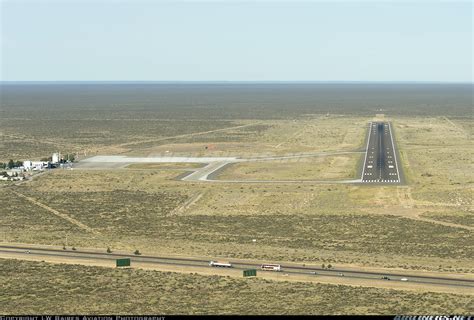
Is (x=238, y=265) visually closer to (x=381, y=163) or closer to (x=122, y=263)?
(x=122, y=263)

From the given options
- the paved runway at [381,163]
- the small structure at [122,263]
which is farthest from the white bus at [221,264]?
the paved runway at [381,163]

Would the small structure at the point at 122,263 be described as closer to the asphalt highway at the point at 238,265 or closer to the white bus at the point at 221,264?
the asphalt highway at the point at 238,265

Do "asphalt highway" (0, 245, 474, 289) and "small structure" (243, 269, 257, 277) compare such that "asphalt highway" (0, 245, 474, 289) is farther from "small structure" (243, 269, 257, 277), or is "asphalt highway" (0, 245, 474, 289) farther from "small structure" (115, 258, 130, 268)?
"small structure" (243, 269, 257, 277)

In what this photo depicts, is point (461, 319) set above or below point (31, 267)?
above

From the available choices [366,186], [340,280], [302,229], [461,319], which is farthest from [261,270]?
[366,186]

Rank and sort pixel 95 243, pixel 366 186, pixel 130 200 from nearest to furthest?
pixel 95 243, pixel 130 200, pixel 366 186

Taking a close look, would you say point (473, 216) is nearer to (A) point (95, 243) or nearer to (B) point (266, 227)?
(B) point (266, 227)

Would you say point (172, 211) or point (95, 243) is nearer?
point (95, 243)
